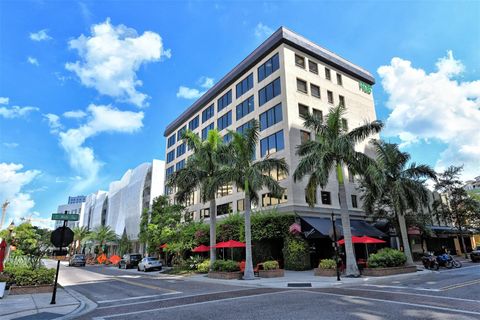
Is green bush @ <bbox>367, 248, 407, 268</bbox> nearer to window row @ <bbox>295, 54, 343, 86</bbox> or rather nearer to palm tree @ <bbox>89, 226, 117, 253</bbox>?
window row @ <bbox>295, 54, 343, 86</bbox>

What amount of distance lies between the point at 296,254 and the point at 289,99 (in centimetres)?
1538

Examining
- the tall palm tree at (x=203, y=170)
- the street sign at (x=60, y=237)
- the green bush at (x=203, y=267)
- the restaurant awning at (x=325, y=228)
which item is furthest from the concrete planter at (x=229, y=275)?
the street sign at (x=60, y=237)

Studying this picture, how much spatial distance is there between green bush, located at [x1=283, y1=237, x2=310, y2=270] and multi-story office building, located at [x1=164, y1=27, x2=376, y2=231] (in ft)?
10.0

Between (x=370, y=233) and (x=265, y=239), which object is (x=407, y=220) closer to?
(x=370, y=233)

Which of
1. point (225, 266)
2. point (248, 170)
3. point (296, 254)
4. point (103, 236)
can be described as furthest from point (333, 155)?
point (103, 236)

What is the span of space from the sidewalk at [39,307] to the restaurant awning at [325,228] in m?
18.6

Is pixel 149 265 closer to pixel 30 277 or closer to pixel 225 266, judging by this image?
pixel 225 266

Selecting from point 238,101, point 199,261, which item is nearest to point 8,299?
point 199,261

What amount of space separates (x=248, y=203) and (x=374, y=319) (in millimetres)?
14591

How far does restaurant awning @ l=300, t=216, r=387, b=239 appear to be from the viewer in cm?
2675

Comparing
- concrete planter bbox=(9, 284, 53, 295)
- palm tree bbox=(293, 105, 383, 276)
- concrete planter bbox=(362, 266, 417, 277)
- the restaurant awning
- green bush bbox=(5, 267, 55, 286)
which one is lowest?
concrete planter bbox=(9, 284, 53, 295)

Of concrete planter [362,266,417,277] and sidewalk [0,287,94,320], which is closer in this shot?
sidewalk [0,287,94,320]

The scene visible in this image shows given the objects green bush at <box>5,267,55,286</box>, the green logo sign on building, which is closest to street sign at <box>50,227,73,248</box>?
green bush at <box>5,267,55,286</box>

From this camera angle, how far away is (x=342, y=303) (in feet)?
36.8
